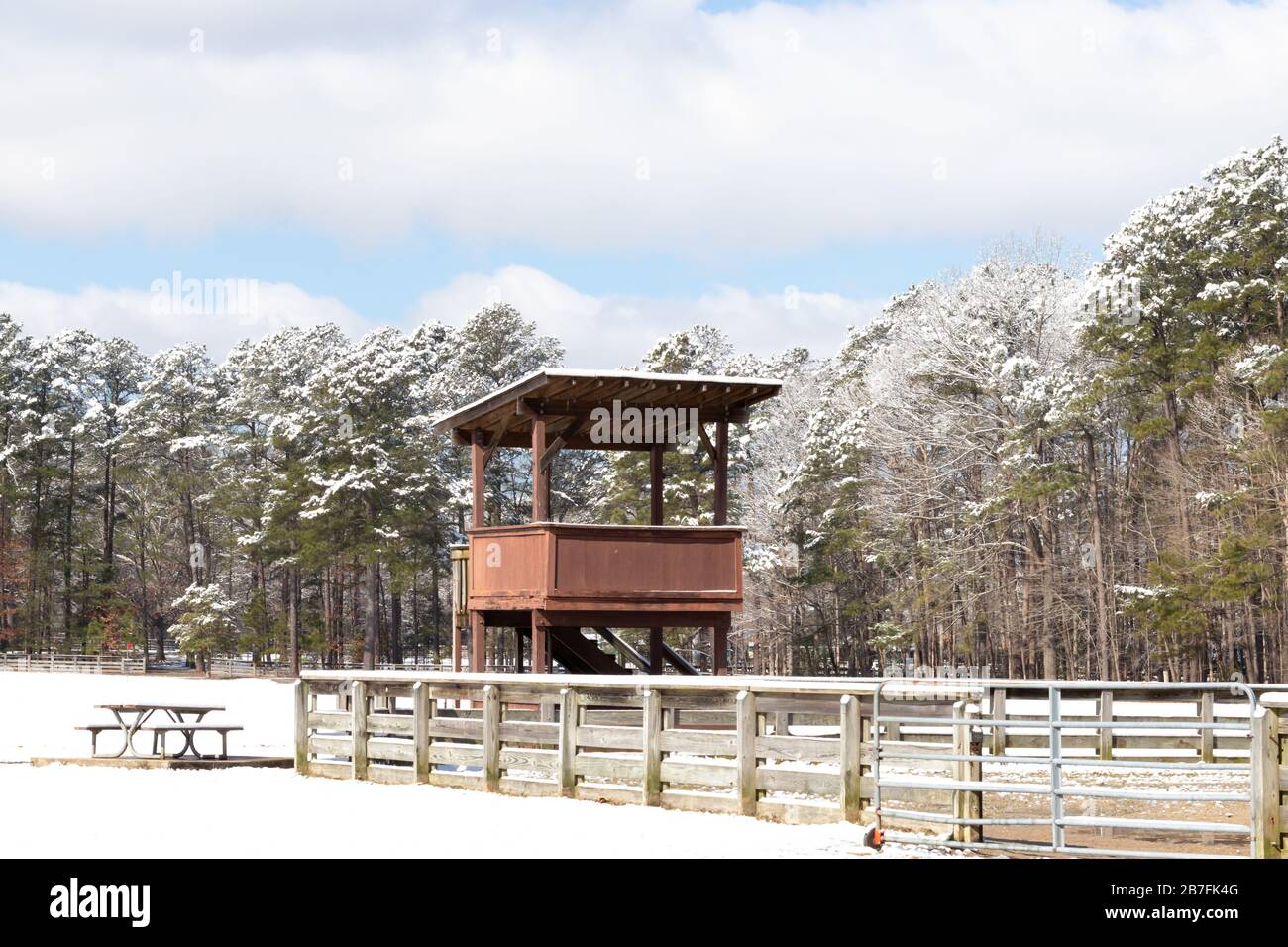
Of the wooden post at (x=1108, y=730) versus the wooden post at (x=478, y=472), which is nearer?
the wooden post at (x=1108, y=730)

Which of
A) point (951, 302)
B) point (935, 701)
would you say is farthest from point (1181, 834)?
point (951, 302)

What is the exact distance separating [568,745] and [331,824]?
257cm

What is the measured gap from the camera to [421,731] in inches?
576

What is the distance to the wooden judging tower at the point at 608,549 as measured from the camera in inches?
796

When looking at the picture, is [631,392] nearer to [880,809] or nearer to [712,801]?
[712,801]

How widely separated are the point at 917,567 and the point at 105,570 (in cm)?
4023

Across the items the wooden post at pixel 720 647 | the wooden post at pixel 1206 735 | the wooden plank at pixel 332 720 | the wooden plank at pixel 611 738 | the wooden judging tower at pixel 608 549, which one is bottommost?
the wooden post at pixel 1206 735

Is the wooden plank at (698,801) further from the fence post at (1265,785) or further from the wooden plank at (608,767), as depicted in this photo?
the fence post at (1265,785)

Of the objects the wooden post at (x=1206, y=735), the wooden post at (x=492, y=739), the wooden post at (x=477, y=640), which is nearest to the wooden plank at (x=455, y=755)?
the wooden post at (x=492, y=739)

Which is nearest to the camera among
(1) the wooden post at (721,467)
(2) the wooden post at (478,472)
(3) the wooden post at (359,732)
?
(3) the wooden post at (359,732)

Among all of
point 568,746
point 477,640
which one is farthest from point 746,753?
point 477,640

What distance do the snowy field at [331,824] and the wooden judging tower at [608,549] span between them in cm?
545

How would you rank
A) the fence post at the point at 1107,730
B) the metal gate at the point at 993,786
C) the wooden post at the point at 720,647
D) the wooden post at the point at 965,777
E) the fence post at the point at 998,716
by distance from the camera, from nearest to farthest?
the metal gate at the point at 993,786
the wooden post at the point at 965,777
the fence post at the point at 998,716
the fence post at the point at 1107,730
the wooden post at the point at 720,647

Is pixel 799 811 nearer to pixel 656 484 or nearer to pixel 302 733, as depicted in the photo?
pixel 302 733
